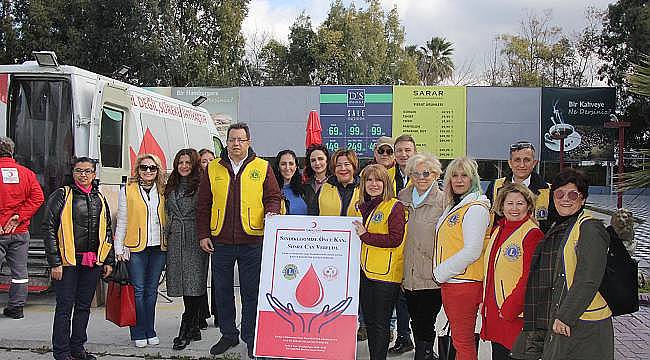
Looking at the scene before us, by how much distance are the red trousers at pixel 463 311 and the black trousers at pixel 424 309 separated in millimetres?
382

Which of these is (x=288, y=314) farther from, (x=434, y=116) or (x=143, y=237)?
(x=434, y=116)

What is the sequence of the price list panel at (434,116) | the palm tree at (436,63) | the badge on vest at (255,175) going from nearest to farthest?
the badge on vest at (255,175)
the price list panel at (434,116)
the palm tree at (436,63)

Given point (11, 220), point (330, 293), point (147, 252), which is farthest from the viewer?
point (11, 220)

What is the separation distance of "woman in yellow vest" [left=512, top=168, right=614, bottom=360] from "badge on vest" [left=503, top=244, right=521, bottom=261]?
6.1 inches

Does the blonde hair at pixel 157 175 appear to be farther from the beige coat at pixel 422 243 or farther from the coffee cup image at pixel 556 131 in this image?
the coffee cup image at pixel 556 131

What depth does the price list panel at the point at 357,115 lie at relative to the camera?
2009 centimetres

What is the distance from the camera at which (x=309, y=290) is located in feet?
14.7

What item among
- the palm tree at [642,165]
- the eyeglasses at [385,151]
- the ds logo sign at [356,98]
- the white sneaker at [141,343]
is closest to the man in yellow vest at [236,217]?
the white sneaker at [141,343]

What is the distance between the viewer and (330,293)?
14.6ft

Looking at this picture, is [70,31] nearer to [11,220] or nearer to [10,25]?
[10,25]

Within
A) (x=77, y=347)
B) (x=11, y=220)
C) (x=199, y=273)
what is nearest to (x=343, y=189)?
(x=199, y=273)

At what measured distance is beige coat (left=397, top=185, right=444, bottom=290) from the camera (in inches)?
169

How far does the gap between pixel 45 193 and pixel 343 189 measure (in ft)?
13.0

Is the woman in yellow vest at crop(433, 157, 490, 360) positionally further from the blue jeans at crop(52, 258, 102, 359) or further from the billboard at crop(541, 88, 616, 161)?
the billboard at crop(541, 88, 616, 161)
